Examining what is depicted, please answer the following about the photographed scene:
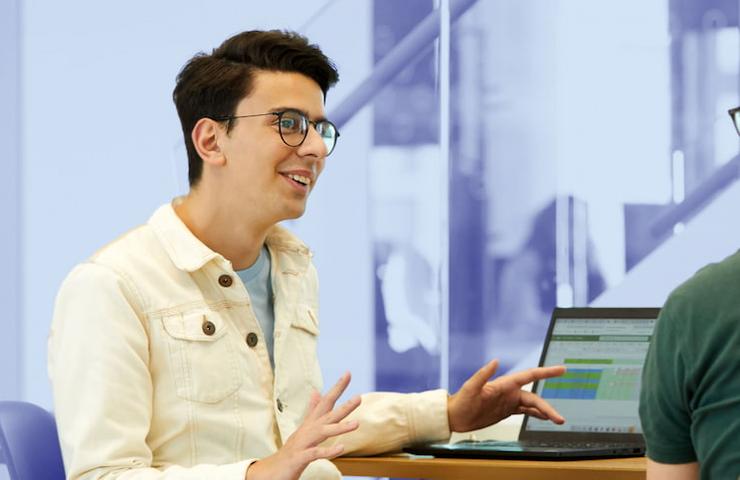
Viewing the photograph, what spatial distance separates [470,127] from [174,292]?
246cm

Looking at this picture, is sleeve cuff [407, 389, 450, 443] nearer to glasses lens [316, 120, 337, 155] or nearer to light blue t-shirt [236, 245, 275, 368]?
light blue t-shirt [236, 245, 275, 368]

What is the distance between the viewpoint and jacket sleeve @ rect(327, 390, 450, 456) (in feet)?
6.89

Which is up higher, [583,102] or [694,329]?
[583,102]

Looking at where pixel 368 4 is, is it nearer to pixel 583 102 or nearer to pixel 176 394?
pixel 583 102

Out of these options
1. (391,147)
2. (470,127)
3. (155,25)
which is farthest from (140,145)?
(470,127)

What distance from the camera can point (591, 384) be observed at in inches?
83.6

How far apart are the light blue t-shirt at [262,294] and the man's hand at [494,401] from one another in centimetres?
32

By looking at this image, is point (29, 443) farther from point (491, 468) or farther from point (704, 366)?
point (704, 366)

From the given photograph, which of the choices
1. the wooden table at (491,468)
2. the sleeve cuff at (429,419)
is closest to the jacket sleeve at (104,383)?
the wooden table at (491,468)

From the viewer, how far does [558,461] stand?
1902 millimetres

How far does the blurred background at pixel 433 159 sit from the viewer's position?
4109 millimetres

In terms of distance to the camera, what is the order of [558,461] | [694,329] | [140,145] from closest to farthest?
1. [694,329]
2. [558,461]
3. [140,145]

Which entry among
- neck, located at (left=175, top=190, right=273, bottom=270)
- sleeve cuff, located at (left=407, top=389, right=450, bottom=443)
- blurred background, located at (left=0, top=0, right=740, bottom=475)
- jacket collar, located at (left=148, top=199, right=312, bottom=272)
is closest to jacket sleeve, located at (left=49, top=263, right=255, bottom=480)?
jacket collar, located at (left=148, top=199, right=312, bottom=272)

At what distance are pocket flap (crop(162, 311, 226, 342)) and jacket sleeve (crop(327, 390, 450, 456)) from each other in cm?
29
